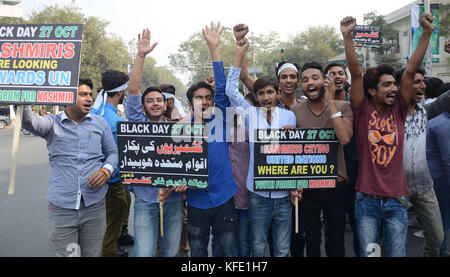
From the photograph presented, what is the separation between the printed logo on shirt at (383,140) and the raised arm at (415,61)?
0.34 meters

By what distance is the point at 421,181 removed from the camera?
146 inches

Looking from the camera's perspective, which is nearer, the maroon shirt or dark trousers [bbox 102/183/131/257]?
the maroon shirt

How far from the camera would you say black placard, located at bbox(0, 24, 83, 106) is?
3367 mm

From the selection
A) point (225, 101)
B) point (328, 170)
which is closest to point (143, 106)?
point (225, 101)

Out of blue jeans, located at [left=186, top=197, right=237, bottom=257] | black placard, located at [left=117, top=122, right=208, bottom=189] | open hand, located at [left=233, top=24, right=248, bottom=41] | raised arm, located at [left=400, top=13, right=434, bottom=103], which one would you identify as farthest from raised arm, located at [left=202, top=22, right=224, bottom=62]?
raised arm, located at [left=400, top=13, right=434, bottom=103]

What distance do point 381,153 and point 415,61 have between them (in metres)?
0.91

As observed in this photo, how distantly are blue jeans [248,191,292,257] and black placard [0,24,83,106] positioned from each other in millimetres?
1999

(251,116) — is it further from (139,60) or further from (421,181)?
(421,181)

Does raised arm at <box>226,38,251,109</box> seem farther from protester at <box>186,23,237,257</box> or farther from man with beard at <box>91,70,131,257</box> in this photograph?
man with beard at <box>91,70,131,257</box>

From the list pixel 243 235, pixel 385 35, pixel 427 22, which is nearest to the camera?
pixel 427 22

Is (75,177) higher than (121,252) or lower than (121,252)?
higher

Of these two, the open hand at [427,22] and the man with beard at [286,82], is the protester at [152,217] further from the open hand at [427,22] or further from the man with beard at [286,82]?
the open hand at [427,22]

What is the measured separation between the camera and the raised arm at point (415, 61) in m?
3.42

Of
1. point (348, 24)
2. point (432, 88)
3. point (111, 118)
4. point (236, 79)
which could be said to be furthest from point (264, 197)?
point (432, 88)
